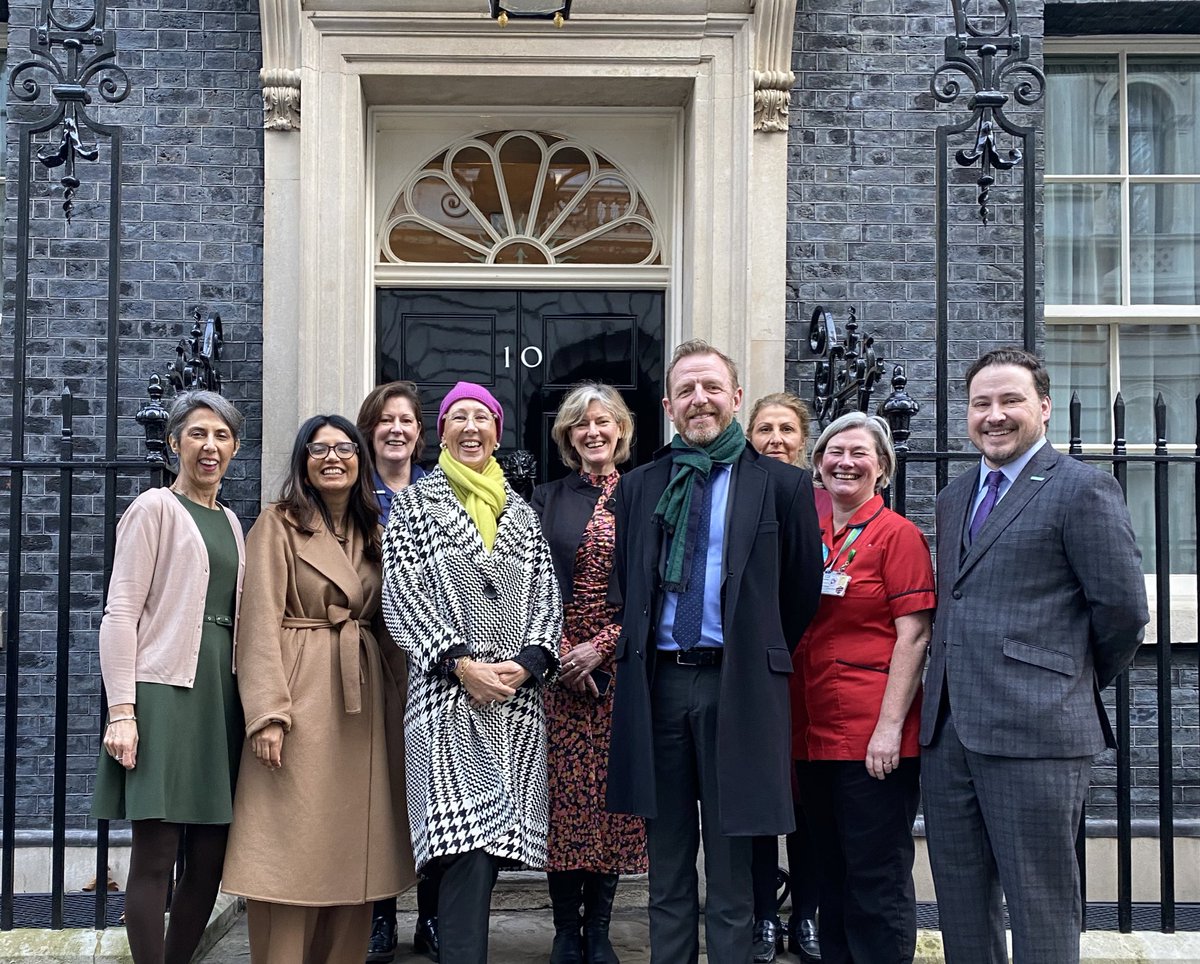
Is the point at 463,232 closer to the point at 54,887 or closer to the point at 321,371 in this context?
the point at 321,371

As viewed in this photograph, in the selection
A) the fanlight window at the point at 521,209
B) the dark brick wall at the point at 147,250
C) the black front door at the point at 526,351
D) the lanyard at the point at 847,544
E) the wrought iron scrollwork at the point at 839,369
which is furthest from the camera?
the fanlight window at the point at 521,209

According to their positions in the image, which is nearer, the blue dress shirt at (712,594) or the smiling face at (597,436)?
the blue dress shirt at (712,594)

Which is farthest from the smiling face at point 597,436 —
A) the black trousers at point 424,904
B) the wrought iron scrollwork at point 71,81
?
the wrought iron scrollwork at point 71,81

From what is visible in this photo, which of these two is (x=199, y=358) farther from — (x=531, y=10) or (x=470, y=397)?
(x=531, y=10)

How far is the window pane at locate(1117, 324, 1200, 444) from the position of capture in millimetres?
7035

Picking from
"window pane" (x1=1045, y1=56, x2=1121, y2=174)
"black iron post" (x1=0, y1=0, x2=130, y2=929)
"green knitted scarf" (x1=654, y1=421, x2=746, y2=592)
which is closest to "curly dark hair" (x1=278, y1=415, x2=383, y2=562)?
"black iron post" (x1=0, y1=0, x2=130, y2=929)

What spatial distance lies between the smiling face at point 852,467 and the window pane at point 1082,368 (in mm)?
3103

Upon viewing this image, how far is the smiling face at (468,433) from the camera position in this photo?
4414 mm

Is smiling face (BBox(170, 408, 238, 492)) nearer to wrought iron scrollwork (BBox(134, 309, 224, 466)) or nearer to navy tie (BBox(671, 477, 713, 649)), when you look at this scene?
wrought iron scrollwork (BBox(134, 309, 224, 466))

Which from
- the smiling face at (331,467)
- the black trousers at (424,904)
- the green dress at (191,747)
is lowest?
the black trousers at (424,904)

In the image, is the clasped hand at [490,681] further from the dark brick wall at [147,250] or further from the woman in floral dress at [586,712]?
the dark brick wall at [147,250]

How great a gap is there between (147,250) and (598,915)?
12.6 feet

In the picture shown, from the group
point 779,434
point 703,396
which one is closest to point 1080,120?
point 779,434

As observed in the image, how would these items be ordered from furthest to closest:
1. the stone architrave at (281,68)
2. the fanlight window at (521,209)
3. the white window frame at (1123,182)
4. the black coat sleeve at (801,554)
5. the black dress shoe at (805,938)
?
the white window frame at (1123,182)
the fanlight window at (521,209)
the stone architrave at (281,68)
the black dress shoe at (805,938)
the black coat sleeve at (801,554)
